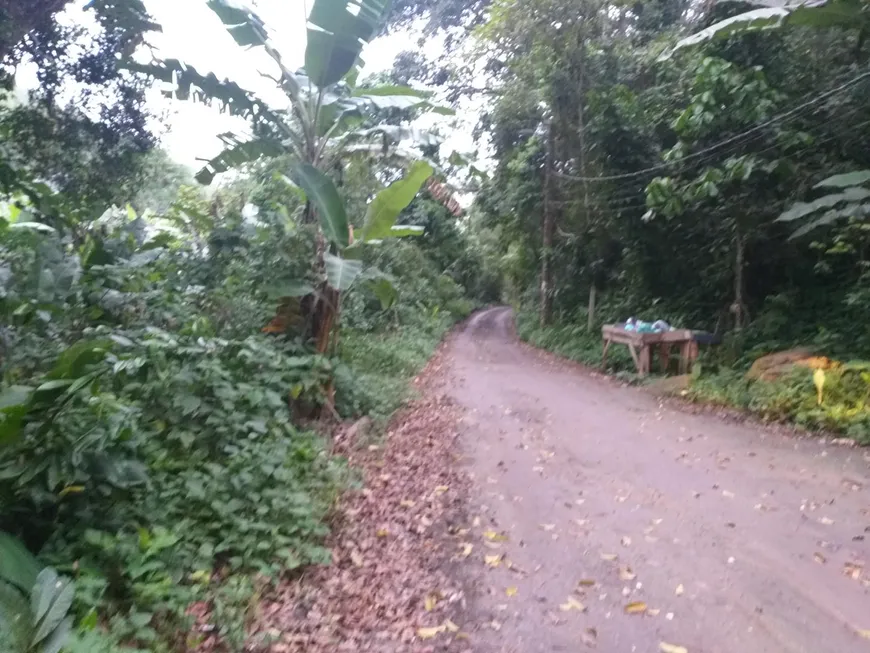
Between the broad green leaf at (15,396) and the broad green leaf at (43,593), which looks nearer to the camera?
the broad green leaf at (43,593)

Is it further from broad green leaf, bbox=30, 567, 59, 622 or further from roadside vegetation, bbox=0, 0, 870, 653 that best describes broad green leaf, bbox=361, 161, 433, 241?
broad green leaf, bbox=30, 567, 59, 622

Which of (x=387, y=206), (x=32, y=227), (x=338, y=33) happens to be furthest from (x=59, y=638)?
(x=338, y=33)

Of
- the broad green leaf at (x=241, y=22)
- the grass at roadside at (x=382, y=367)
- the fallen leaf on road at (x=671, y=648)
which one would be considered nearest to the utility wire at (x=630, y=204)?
the grass at roadside at (x=382, y=367)

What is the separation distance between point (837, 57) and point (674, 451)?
8.34 metres

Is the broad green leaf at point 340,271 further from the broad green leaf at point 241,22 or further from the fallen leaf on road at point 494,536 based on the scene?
the fallen leaf on road at point 494,536

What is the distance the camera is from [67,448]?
11.7ft

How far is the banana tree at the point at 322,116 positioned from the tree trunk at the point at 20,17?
3.30ft

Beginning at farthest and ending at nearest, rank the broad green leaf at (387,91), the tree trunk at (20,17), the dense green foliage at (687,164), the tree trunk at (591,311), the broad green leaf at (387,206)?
1. the tree trunk at (591,311)
2. the dense green foliage at (687,164)
3. the broad green leaf at (387,91)
4. the broad green leaf at (387,206)
5. the tree trunk at (20,17)

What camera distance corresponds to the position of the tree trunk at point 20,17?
5.81 meters

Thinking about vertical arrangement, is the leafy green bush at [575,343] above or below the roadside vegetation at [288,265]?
below

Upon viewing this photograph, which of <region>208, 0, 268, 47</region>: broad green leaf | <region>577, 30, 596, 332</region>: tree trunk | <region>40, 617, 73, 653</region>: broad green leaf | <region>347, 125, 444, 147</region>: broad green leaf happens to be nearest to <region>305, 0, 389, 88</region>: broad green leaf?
<region>208, 0, 268, 47</region>: broad green leaf

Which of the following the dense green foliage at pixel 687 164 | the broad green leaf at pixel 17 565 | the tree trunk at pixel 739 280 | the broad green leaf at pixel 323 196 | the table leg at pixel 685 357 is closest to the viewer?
the broad green leaf at pixel 17 565

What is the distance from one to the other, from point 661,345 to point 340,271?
8497mm

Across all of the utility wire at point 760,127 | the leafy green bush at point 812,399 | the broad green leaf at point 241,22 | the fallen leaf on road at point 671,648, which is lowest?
the fallen leaf on road at point 671,648
